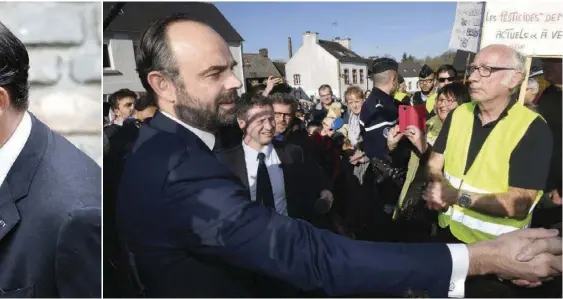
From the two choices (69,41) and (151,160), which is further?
(69,41)

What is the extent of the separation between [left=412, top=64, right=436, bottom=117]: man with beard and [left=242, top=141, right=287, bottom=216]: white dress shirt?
639 millimetres

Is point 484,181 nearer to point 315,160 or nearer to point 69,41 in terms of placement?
point 315,160

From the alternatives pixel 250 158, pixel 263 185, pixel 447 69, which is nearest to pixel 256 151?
pixel 250 158

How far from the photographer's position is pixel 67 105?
2127 mm

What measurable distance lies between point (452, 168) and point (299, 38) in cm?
85

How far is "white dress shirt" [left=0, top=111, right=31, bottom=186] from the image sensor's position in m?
1.93

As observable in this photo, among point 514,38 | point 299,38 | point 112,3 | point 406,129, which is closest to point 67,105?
point 112,3

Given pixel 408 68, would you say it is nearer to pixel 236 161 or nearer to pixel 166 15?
pixel 236 161

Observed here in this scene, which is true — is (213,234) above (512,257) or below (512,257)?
above

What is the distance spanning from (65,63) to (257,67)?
844 millimetres

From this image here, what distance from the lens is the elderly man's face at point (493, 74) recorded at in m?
1.95

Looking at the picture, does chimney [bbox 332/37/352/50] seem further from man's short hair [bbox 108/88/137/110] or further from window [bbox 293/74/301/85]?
man's short hair [bbox 108/88/137/110]

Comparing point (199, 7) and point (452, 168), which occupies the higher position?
point (199, 7)

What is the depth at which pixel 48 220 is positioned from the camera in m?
1.94
